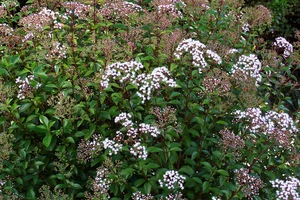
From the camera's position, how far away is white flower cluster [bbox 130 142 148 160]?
2856 millimetres

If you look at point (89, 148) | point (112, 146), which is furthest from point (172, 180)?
point (89, 148)

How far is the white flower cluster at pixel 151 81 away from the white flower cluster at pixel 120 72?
0.20 feet

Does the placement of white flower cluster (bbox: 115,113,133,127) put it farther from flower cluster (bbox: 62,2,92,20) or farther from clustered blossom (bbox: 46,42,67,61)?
flower cluster (bbox: 62,2,92,20)

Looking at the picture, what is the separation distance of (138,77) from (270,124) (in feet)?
3.18

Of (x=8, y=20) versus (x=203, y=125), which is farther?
(x=8, y=20)

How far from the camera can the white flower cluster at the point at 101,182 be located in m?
2.80

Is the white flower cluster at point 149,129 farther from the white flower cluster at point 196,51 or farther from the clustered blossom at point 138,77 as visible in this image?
the white flower cluster at point 196,51

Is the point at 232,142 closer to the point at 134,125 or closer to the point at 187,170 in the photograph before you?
the point at 187,170

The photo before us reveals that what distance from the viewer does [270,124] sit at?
3.01m

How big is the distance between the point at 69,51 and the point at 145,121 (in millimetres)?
844

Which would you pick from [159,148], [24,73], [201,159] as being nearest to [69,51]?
[24,73]

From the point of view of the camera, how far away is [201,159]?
10.6ft

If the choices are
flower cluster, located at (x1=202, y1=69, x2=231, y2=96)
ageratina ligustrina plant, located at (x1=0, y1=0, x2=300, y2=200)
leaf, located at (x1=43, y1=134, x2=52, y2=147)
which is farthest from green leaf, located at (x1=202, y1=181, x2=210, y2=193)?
leaf, located at (x1=43, y1=134, x2=52, y2=147)

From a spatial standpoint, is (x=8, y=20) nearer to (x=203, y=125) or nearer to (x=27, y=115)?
(x=27, y=115)
